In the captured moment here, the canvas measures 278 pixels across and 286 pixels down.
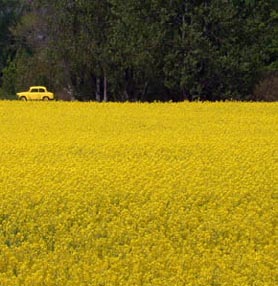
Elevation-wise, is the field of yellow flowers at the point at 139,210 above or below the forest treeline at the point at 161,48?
above

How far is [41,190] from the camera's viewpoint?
8.98 metres

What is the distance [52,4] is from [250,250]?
25.9 metres

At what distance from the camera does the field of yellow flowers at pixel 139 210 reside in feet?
22.5

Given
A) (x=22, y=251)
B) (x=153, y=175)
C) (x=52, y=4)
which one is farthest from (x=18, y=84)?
(x=22, y=251)

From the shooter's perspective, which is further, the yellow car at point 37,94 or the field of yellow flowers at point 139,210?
the yellow car at point 37,94

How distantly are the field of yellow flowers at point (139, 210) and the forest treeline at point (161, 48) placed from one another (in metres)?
13.5

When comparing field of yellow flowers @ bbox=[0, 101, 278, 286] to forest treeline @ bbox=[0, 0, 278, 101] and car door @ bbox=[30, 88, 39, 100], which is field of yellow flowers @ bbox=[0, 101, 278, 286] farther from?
car door @ bbox=[30, 88, 39, 100]

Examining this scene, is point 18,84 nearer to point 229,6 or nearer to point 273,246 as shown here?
point 229,6

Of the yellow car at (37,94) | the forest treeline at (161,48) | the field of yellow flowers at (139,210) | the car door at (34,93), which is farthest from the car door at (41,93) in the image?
the field of yellow flowers at (139,210)

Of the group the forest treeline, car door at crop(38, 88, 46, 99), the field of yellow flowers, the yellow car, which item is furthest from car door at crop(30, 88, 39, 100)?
the field of yellow flowers

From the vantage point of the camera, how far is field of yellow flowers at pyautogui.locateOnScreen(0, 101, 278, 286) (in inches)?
270

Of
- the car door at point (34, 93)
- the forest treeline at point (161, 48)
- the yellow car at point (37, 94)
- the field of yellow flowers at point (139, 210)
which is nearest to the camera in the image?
the field of yellow flowers at point (139, 210)

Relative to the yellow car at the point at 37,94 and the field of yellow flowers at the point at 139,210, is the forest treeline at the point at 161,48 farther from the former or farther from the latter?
the field of yellow flowers at the point at 139,210

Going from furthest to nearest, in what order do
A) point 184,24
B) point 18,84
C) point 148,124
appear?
point 18,84
point 184,24
point 148,124
